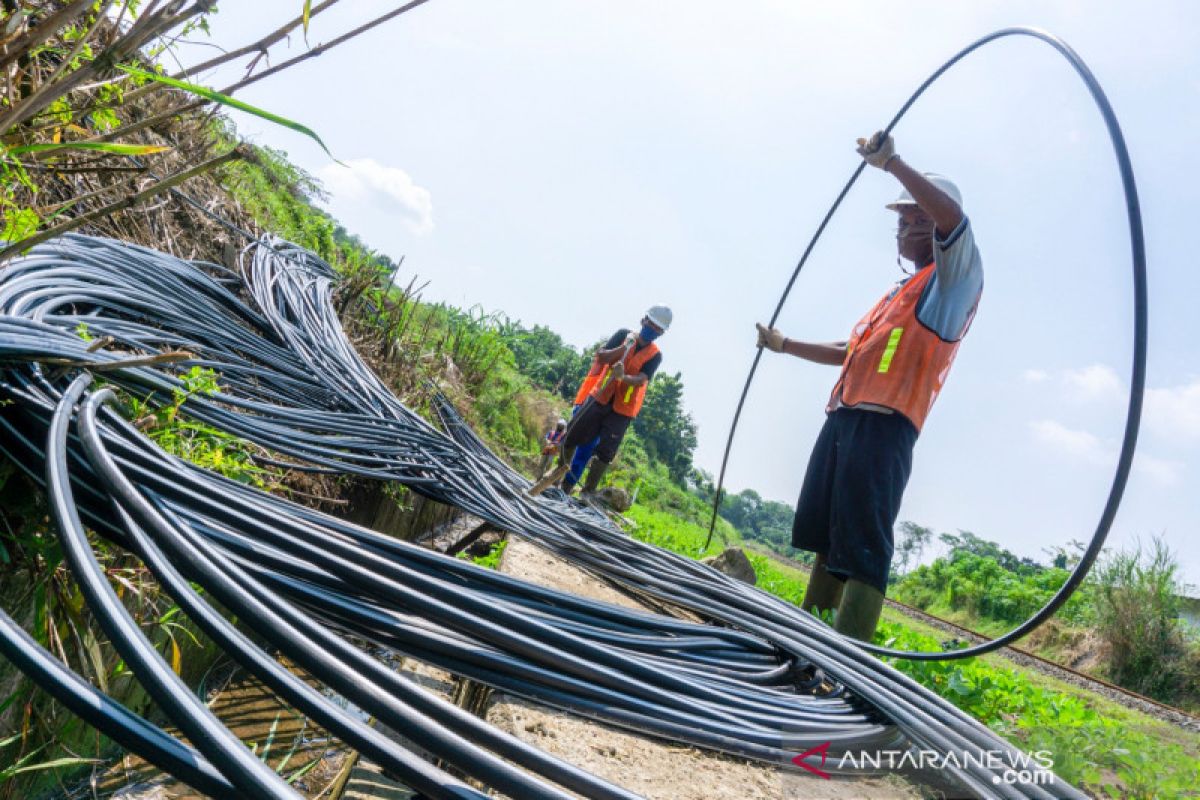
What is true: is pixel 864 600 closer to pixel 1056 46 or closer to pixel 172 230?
pixel 1056 46

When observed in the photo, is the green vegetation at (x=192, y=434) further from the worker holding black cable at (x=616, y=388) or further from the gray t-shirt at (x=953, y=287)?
the worker holding black cable at (x=616, y=388)

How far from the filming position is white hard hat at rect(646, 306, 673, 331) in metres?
5.82

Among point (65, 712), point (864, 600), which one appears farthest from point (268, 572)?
point (864, 600)

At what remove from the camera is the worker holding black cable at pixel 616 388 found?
5.64 meters

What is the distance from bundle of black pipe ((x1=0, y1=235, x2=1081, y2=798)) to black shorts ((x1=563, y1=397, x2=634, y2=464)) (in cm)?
379

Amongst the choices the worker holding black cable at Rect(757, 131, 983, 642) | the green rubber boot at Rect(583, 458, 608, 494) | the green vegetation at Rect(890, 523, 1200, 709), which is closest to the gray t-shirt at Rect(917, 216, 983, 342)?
the worker holding black cable at Rect(757, 131, 983, 642)

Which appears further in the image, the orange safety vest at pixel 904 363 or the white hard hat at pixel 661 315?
the white hard hat at pixel 661 315

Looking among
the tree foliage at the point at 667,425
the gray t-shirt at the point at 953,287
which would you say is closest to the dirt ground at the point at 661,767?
the gray t-shirt at the point at 953,287

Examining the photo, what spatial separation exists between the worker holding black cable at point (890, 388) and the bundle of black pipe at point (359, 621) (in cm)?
63

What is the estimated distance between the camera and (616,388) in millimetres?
5645

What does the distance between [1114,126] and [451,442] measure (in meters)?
2.13

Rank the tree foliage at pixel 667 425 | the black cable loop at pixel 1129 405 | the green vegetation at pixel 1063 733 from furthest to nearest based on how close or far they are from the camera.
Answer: the tree foliage at pixel 667 425 < the green vegetation at pixel 1063 733 < the black cable loop at pixel 1129 405

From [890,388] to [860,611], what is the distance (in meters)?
0.70

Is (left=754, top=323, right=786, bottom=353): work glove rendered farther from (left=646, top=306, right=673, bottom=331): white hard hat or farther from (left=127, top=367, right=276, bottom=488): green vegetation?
(left=646, top=306, right=673, bottom=331): white hard hat
